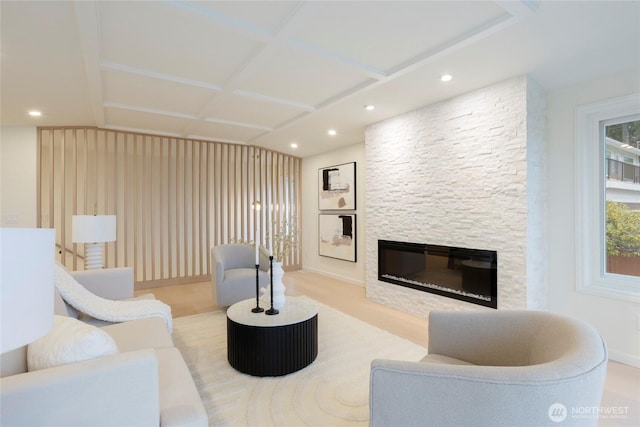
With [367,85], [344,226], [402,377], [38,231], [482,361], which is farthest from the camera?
[344,226]

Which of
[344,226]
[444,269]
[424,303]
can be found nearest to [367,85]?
[444,269]

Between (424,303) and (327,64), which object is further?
(424,303)

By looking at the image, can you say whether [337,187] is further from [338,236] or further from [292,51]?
[292,51]

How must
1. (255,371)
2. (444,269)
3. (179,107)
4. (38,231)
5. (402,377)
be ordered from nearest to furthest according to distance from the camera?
(38,231)
(402,377)
(255,371)
(444,269)
(179,107)

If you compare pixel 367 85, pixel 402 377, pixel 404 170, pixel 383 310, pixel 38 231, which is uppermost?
pixel 367 85

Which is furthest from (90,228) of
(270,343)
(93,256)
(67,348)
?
(67,348)

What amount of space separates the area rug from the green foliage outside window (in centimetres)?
196

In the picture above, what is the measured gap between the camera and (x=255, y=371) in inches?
90.0

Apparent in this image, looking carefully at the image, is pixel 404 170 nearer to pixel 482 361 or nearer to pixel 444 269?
pixel 444 269

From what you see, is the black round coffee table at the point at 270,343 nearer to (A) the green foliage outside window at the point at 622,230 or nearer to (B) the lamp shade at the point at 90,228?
(B) the lamp shade at the point at 90,228

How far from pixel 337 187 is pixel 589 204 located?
3.53 metres

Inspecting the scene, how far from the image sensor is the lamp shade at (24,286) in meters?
0.68

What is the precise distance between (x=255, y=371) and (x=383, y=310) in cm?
207

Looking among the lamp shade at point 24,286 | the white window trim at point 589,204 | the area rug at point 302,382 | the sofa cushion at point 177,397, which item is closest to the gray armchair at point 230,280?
the area rug at point 302,382
